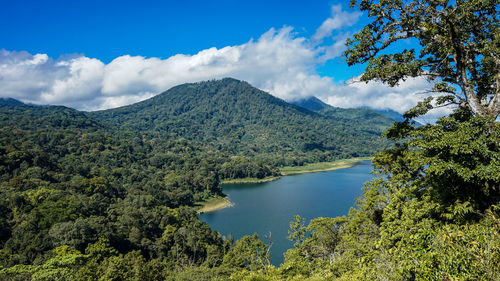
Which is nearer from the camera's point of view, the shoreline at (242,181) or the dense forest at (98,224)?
the dense forest at (98,224)

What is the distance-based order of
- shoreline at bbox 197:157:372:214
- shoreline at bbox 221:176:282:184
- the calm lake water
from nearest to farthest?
the calm lake water, shoreline at bbox 197:157:372:214, shoreline at bbox 221:176:282:184

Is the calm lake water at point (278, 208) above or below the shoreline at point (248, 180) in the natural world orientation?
below

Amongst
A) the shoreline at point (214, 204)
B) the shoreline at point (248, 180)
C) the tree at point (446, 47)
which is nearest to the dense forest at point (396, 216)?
the tree at point (446, 47)

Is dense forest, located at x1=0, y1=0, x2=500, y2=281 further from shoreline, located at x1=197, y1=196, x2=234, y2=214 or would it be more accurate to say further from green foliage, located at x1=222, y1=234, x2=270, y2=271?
shoreline, located at x1=197, y1=196, x2=234, y2=214

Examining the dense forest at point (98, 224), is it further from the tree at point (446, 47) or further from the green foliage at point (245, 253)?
the tree at point (446, 47)

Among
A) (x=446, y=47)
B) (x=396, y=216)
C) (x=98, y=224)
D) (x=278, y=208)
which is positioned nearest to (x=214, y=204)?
(x=278, y=208)

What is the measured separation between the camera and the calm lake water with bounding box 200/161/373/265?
52531 millimetres

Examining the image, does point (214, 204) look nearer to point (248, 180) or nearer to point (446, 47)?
point (248, 180)

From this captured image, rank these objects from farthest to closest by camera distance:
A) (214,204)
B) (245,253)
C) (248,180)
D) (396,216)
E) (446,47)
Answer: (248,180), (214,204), (245,253), (396,216), (446,47)

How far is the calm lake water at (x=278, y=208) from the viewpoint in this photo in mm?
52531

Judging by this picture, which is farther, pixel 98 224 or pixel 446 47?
pixel 98 224

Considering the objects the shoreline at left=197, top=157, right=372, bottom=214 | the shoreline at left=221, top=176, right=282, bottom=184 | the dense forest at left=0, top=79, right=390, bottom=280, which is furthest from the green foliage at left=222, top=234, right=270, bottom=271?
the shoreline at left=221, top=176, right=282, bottom=184

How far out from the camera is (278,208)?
6775cm

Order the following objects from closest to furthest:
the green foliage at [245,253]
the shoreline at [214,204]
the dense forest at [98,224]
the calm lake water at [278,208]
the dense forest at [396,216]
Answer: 1. the dense forest at [396,216]
2. the dense forest at [98,224]
3. the green foliage at [245,253]
4. the calm lake water at [278,208]
5. the shoreline at [214,204]
